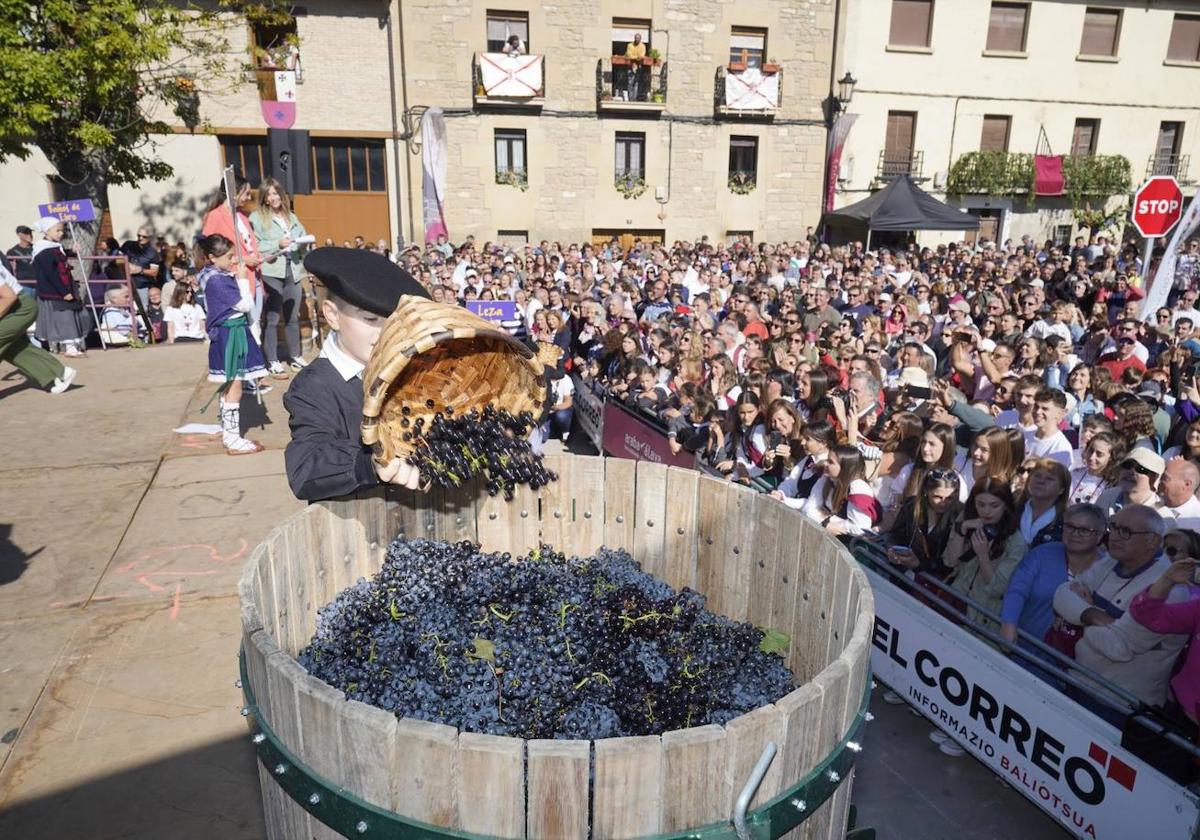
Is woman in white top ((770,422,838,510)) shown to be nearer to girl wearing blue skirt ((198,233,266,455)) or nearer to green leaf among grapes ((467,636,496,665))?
green leaf among grapes ((467,636,496,665))

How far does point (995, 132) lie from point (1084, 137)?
11.7ft

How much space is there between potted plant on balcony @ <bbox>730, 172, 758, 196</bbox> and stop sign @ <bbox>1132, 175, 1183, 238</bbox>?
1643cm

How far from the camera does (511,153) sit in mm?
26219

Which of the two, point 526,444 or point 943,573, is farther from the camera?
point 943,573

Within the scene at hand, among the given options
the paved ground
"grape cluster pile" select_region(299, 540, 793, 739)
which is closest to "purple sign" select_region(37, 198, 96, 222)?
the paved ground

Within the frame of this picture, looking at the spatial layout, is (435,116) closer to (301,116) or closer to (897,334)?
(301,116)

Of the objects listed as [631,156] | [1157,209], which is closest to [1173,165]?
[631,156]

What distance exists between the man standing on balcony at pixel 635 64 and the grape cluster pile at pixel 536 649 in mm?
24995

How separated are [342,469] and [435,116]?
22.4m

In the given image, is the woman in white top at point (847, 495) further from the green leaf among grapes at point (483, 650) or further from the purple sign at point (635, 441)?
the green leaf among grapes at point (483, 650)

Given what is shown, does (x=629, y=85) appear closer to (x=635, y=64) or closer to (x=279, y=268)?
(x=635, y=64)

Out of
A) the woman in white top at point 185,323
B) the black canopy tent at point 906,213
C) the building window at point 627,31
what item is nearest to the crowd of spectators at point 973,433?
the woman in white top at point 185,323

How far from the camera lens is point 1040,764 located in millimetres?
4148

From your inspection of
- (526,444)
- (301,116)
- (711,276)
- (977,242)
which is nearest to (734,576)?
(526,444)
